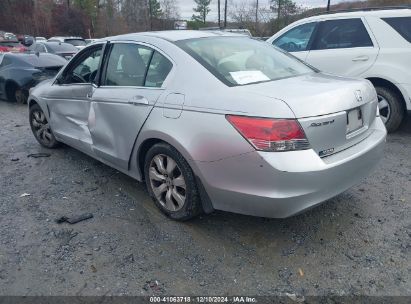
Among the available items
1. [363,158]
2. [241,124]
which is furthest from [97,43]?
[363,158]

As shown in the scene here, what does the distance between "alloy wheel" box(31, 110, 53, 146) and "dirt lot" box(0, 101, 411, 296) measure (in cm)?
139


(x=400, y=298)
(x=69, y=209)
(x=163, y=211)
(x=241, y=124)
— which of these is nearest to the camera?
(x=400, y=298)

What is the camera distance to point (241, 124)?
8.78 ft

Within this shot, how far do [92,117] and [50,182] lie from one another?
3.27 feet

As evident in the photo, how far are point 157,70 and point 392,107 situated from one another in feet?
12.5

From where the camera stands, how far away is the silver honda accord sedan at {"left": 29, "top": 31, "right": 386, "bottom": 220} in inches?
103

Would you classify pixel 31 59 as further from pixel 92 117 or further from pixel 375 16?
pixel 375 16

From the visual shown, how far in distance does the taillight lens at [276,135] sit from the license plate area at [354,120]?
0.53m

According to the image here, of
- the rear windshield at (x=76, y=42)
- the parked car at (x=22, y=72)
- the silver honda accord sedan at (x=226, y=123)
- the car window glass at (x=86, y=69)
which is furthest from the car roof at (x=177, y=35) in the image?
the rear windshield at (x=76, y=42)

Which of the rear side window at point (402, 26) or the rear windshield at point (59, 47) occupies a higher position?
the rear side window at point (402, 26)

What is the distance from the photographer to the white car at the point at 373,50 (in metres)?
5.48

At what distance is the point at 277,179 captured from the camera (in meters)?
2.57

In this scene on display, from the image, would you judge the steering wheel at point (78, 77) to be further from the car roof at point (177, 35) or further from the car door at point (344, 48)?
the car door at point (344, 48)

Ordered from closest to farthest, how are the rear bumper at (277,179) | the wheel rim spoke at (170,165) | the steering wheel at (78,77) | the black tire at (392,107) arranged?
the rear bumper at (277,179) → the wheel rim spoke at (170,165) → the steering wheel at (78,77) → the black tire at (392,107)
